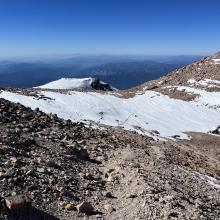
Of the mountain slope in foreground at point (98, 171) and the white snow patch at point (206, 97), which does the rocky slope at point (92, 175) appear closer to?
the mountain slope in foreground at point (98, 171)

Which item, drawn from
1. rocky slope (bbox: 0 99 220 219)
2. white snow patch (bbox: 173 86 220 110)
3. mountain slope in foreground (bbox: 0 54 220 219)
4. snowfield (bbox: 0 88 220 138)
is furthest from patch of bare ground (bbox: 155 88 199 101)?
rocky slope (bbox: 0 99 220 219)

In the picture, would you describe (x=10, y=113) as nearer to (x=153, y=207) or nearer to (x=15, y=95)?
(x=153, y=207)

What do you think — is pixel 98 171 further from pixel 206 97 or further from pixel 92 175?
pixel 206 97

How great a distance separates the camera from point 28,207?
10422mm

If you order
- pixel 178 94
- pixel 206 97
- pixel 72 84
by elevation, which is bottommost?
pixel 72 84

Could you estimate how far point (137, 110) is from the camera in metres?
38.9

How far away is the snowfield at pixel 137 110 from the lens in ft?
104

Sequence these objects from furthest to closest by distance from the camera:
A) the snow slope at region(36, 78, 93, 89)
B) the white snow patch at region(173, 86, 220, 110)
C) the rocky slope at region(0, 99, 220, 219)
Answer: the snow slope at region(36, 78, 93, 89) < the white snow patch at region(173, 86, 220, 110) < the rocky slope at region(0, 99, 220, 219)

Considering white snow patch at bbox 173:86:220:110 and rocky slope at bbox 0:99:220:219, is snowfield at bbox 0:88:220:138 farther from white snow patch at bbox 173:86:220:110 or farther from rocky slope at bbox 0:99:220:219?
rocky slope at bbox 0:99:220:219

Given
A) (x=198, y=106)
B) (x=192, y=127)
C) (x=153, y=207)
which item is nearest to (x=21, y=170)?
(x=153, y=207)

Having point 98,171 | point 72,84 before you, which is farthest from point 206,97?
point 98,171

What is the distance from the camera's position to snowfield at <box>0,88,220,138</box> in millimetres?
31781

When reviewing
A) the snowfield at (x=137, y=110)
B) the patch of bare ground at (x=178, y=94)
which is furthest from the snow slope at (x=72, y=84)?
the snowfield at (x=137, y=110)

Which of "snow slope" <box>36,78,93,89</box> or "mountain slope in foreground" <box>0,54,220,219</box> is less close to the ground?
"mountain slope in foreground" <box>0,54,220,219</box>
